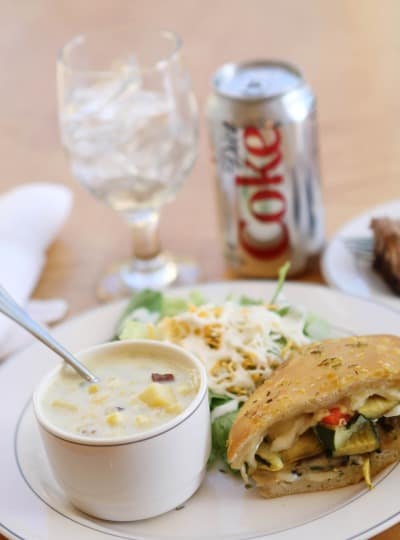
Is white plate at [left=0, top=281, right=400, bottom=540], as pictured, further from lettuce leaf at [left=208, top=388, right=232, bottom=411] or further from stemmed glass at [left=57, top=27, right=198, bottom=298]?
stemmed glass at [left=57, top=27, right=198, bottom=298]

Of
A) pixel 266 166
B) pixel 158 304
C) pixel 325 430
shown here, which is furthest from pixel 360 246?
pixel 325 430

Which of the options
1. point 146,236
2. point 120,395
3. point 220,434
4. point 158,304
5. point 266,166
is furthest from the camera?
point 146,236

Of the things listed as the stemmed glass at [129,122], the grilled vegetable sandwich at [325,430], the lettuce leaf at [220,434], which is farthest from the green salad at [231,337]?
the stemmed glass at [129,122]

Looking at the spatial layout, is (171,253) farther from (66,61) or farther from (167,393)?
(167,393)

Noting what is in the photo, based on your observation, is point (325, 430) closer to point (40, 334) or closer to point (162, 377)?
point (162, 377)

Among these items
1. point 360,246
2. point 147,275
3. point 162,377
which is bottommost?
point 147,275

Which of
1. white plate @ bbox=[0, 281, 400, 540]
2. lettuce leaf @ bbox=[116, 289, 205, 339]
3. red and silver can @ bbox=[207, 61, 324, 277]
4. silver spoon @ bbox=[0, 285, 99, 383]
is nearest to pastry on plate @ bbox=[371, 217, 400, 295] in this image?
red and silver can @ bbox=[207, 61, 324, 277]

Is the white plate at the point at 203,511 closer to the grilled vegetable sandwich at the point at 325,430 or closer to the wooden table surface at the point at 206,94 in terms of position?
the grilled vegetable sandwich at the point at 325,430
